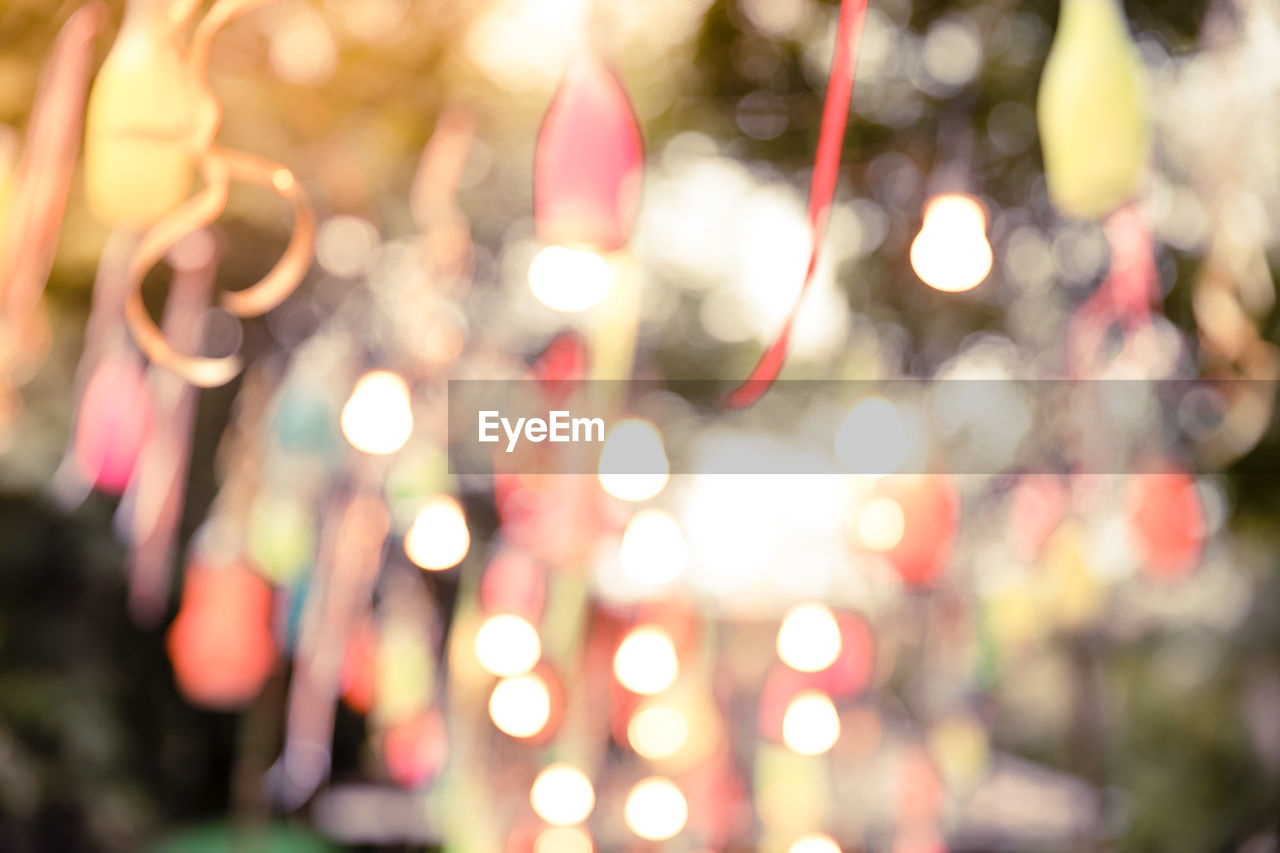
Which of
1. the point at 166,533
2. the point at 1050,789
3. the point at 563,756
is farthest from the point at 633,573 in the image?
the point at 1050,789

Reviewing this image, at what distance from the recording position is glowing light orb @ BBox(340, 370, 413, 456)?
77 centimetres

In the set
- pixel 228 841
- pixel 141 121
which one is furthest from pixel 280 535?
pixel 228 841

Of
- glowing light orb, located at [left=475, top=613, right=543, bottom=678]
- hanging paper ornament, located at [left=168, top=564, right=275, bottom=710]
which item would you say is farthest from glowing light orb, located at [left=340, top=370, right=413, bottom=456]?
hanging paper ornament, located at [left=168, top=564, right=275, bottom=710]

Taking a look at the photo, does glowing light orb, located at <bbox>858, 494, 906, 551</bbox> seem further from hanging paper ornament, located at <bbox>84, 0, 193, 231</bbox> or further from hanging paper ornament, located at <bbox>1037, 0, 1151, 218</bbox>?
hanging paper ornament, located at <bbox>84, 0, 193, 231</bbox>

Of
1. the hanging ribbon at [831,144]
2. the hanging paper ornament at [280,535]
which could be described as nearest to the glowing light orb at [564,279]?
the hanging ribbon at [831,144]

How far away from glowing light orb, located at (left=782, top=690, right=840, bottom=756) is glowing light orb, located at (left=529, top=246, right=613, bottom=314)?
718mm

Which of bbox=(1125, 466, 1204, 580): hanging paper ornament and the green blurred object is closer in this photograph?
bbox=(1125, 466, 1204, 580): hanging paper ornament

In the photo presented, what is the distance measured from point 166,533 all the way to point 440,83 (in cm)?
123

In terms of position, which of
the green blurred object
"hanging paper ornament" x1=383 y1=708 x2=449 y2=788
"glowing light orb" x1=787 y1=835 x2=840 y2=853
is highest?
"hanging paper ornament" x1=383 y1=708 x2=449 y2=788

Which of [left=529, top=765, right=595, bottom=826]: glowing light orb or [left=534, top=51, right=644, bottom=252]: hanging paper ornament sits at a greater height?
[left=534, top=51, right=644, bottom=252]: hanging paper ornament

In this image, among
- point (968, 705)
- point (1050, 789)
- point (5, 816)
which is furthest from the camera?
point (1050, 789)

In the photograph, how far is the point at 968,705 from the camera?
1.61m

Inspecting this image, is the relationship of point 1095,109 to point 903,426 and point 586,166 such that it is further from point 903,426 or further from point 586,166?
point 903,426

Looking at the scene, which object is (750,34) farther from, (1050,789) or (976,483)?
(1050,789)
